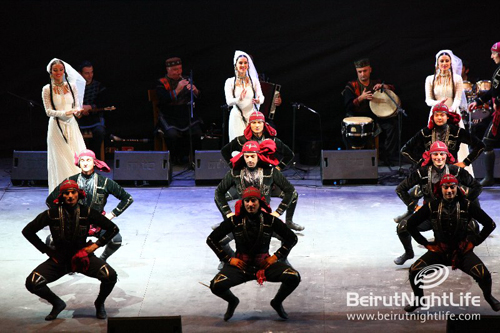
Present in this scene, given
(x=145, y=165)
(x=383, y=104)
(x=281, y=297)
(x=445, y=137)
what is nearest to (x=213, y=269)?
(x=281, y=297)

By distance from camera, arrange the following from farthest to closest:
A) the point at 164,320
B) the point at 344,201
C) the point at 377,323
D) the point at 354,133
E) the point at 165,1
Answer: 1. the point at 165,1
2. the point at 354,133
3. the point at 344,201
4. the point at 377,323
5. the point at 164,320

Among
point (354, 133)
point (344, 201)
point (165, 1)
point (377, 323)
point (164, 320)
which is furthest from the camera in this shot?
point (165, 1)

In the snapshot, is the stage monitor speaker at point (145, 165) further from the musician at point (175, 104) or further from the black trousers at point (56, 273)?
the black trousers at point (56, 273)

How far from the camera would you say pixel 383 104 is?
12.3 meters

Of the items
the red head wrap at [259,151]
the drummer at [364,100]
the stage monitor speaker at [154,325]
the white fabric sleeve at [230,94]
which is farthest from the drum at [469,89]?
the stage monitor speaker at [154,325]

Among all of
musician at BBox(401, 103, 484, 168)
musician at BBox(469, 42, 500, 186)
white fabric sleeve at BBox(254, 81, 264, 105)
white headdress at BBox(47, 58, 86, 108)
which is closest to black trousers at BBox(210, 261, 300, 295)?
musician at BBox(401, 103, 484, 168)

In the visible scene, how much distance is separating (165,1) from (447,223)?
22.2 ft

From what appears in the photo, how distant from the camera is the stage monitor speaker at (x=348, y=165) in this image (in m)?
11.5

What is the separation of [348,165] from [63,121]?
393cm

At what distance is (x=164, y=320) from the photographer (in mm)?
5793

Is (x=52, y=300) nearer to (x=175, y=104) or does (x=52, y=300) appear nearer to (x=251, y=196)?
(x=251, y=196)

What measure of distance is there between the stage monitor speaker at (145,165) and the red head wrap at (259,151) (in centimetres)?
307

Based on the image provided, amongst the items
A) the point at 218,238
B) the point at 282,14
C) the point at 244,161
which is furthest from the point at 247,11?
the point at 218,238

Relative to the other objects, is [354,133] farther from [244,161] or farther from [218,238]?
[218,238]
